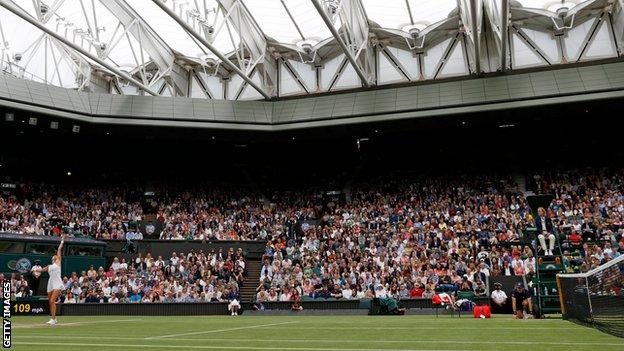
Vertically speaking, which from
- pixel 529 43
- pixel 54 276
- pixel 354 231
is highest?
pixel 529 43

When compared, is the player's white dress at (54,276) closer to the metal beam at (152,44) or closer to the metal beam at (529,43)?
the metal beam at (152,44)

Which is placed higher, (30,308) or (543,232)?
(543,232)

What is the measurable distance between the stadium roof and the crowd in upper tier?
752 centimetres

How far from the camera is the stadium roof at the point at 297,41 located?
30823 millimetres

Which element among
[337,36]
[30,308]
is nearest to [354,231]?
[337,36]

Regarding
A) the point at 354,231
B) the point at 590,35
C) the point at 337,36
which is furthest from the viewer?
the point at 590,35

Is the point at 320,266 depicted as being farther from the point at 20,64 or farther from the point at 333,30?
the point at 20,64

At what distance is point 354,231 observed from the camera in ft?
106

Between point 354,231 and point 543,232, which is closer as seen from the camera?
point 543,232

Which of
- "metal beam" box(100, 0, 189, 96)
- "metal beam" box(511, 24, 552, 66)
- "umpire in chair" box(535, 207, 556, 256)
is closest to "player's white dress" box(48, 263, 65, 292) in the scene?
"umpire in chair" box(535, 207, 556, 256)

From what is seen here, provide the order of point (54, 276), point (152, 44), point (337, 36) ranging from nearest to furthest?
point (54, 276) → point (337, 36) → point (152, 44)

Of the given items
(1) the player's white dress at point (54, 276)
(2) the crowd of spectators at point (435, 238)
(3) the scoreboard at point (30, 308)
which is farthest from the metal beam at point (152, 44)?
(1) the player's white dress at point (54, 276)

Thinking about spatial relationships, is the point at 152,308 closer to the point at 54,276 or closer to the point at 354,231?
the point at 54,276

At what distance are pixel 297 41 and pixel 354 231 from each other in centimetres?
1320
